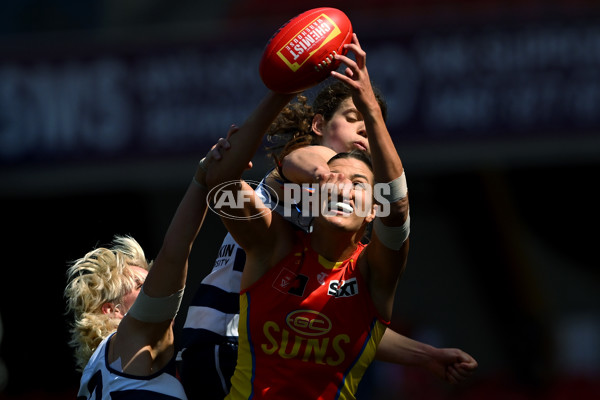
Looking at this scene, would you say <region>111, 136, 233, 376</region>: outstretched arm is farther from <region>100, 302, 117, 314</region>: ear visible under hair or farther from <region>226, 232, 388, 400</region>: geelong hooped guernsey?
<region>100, 302, 117, 314</region>: ear visible under hair

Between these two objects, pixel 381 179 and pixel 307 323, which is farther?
pixel 307 323

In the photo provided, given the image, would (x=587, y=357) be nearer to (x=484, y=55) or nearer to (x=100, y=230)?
(x=484, y=55)

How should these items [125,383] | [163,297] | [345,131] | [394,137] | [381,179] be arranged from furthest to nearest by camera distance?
[394,137] → [345,131] → [125,383] → [163,297] → [381,179]

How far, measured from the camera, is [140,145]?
8.23 metres

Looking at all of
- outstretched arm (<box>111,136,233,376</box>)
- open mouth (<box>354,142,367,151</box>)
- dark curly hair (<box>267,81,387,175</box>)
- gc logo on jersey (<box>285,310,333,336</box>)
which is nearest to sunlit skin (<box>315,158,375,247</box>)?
gc logo on jersey (<box>285,310,333,336</box>)

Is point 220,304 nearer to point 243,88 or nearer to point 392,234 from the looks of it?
point 392,234

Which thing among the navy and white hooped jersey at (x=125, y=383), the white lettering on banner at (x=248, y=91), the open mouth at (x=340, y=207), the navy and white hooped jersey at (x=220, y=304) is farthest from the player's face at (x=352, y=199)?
the white lettering on banner at (x=248, y=91)

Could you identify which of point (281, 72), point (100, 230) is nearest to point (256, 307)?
point (281, 72)

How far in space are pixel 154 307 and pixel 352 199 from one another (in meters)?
0.73

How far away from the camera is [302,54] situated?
2.62 m

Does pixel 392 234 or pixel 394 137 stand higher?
pixel 392 234

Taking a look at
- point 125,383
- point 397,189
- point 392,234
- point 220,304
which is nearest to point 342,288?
point 392,234

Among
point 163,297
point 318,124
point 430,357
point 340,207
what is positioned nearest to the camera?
point 340,207

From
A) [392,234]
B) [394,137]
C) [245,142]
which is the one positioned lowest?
[394,137]
